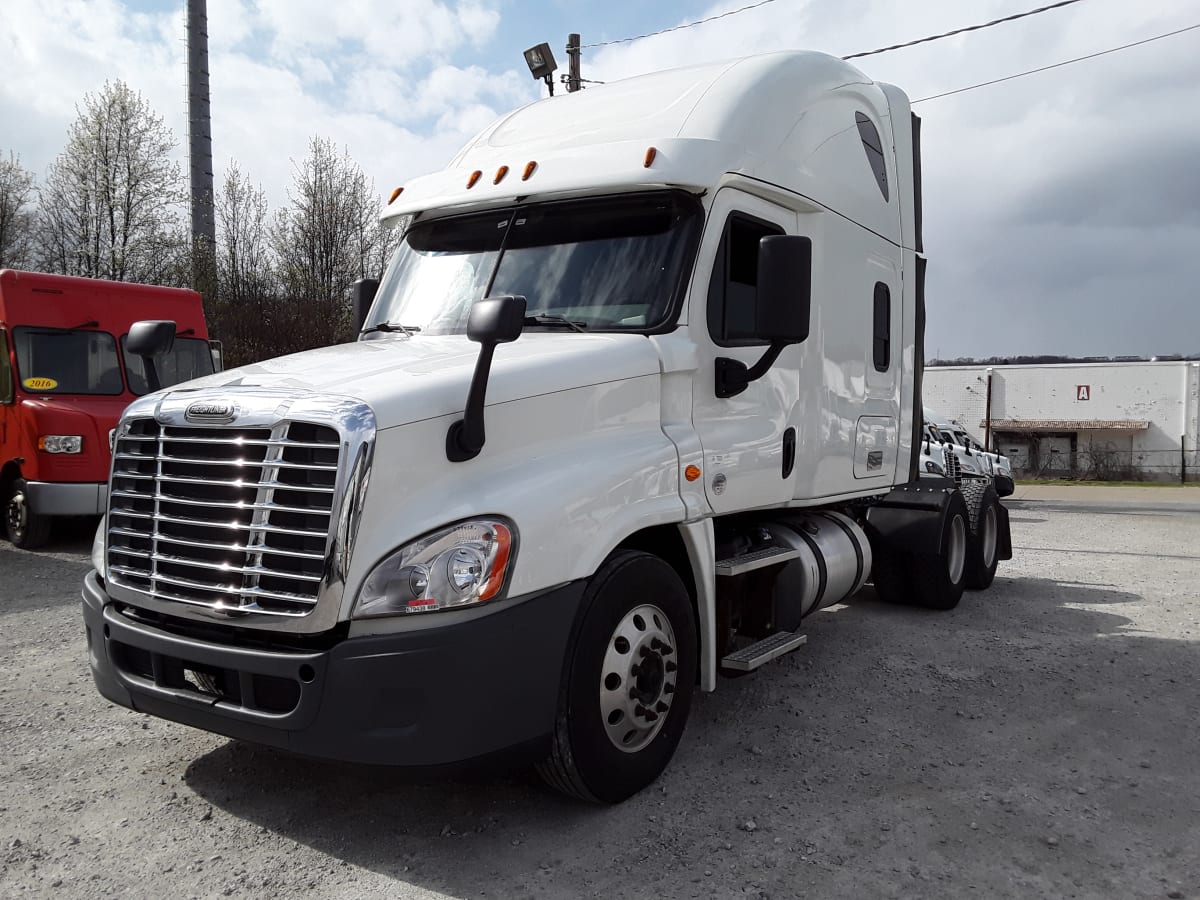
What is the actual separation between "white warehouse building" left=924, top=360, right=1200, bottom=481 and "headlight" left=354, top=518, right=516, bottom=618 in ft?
148

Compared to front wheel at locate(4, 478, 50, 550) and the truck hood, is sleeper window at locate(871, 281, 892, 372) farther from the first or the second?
front wheel at locate(4, 478, 50, 550)

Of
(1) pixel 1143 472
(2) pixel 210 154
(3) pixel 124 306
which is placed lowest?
(1) pixel 1143 472

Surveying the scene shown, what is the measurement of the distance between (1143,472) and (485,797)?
4620 centimetres

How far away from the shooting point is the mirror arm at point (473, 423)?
3482mm

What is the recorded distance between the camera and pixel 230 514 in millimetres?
3531

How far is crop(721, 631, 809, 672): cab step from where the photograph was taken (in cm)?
485

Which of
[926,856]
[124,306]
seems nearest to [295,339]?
[124,306]

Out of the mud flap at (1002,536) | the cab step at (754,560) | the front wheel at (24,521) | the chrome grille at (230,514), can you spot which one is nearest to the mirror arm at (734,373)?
the cab step at (754,560)

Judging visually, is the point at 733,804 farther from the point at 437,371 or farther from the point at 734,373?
the point at 437,371

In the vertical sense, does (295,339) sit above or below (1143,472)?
above

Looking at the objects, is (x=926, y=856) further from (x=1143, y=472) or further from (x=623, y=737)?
(x=1143, y=472)

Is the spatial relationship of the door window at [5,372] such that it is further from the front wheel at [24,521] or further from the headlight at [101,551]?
the headlight at [101,551]

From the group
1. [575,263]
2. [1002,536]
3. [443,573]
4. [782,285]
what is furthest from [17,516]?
[1002,536]

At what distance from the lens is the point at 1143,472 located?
4303 cm
